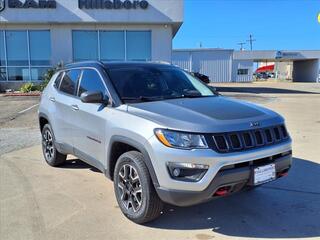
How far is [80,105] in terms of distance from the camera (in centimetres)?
525

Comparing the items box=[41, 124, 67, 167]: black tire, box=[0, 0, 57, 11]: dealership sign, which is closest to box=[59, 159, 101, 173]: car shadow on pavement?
box=[41, 124, 67, 167]: black tire

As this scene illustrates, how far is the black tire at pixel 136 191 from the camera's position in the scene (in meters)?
4.00

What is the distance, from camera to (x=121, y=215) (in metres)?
4.53

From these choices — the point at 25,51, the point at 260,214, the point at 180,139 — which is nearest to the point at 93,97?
the point at 180,139

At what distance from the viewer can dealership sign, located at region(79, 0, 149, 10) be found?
23391mm

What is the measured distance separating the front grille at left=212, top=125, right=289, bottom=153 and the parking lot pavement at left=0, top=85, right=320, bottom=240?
91 cm

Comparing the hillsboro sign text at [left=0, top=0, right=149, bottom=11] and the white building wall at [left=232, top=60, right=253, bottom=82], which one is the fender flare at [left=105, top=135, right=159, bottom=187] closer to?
the hillsboro sign text at [left=0, top=0, right=149, bottom=11]

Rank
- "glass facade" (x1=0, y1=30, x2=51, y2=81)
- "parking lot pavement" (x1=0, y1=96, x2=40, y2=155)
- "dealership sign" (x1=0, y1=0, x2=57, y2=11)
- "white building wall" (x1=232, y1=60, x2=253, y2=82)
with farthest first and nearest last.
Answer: "white building wall" (x1=232, y1=60, x2=253, y2=82) < "glass facade" (x1=0, y1=30, x2=51, y2=81) < "dealership sign" (x1=0, y1=0, x2=57, y2=11) < "parking lot pavement" (x1=0, y1=96, x2=40, y2=155)

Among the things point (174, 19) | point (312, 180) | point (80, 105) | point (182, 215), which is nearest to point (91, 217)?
point (182, 215)

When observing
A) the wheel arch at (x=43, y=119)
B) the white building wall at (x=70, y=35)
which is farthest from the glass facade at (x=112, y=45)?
the wheel arch at (x=43, y=119)

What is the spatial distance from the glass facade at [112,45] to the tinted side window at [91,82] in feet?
61.9

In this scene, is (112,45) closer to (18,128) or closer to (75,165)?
(18,128)

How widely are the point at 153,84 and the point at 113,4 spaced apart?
19632mm

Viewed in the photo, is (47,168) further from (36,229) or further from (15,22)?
(15,22)
